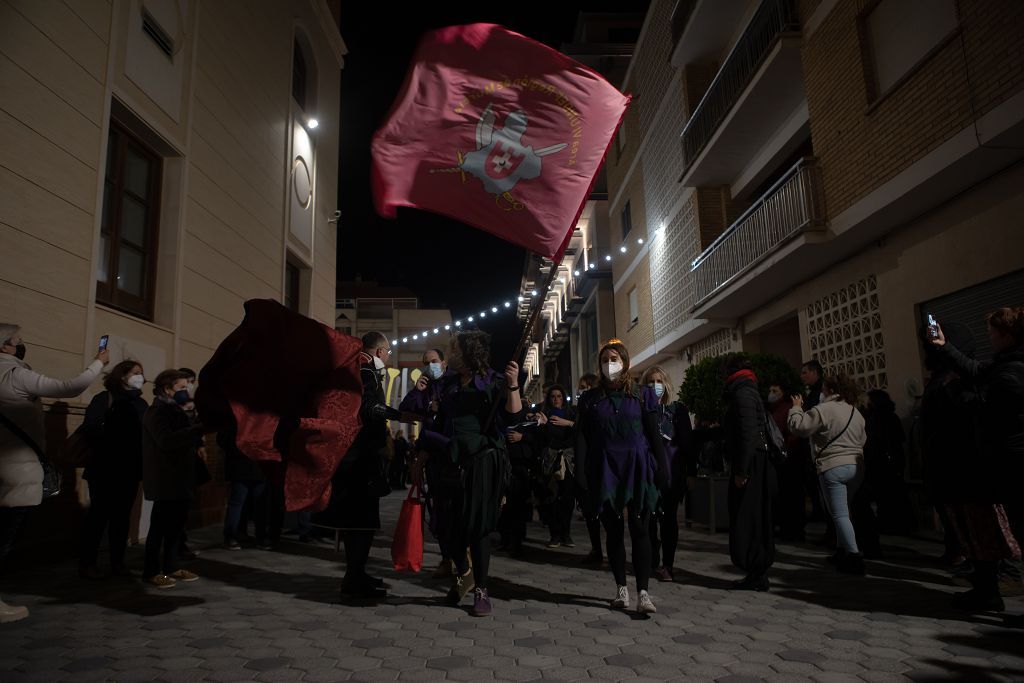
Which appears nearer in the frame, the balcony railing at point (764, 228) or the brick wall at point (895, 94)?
the brick wall at point (895, 94)

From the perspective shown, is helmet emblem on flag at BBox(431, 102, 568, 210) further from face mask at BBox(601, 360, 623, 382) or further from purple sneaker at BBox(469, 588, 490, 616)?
purple sneaker at BBox(469, 588, 490, 616)

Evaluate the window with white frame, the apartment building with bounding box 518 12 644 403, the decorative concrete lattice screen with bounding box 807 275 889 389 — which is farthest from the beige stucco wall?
the apartment building with bounding box 518 12 644 403

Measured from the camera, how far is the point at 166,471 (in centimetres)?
506

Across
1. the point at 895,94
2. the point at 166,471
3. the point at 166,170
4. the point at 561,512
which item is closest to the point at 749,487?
the point at 561,512

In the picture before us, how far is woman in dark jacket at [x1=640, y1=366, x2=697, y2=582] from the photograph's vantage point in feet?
18.0

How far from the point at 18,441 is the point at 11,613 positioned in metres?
1.12

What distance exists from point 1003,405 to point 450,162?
12.0 ft

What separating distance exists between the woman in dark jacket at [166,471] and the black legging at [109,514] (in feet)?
1.69

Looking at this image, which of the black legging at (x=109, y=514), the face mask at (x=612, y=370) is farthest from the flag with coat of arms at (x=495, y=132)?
the black legging at (x=109, y=514)

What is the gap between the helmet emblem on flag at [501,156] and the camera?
4398mm

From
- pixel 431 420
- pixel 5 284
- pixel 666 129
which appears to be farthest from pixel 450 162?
pixel 666 129

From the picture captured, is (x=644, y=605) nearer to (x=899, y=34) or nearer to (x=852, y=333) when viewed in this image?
(x=852, y=333)

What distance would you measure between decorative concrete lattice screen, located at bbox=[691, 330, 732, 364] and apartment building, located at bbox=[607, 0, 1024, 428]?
0.08 meters

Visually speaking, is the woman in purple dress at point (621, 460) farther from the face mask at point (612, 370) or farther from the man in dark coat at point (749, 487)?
the man in dark coat at point (749, 487)
